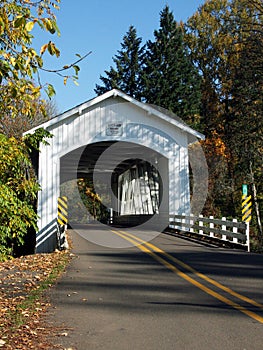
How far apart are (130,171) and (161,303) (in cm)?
2479

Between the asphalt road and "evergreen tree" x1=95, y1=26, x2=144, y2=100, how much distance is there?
38.1m

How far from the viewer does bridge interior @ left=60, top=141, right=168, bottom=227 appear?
23875 mm

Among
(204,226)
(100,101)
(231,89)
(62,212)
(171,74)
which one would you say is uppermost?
(171,74)

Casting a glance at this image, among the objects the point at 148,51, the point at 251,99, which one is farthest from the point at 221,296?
the point at 148,51

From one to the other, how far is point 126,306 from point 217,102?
1379 inches

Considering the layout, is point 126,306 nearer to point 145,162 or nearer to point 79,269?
point 79,269

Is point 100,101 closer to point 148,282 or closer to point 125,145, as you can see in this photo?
point 125,145

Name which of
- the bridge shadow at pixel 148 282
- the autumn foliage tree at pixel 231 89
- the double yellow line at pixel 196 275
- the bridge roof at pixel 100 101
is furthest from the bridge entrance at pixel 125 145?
the bridge shadow at pixel 148 282

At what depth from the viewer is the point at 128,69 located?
5053 cm

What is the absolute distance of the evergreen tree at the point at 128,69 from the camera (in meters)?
49.2

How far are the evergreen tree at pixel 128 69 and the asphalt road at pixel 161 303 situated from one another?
125ft

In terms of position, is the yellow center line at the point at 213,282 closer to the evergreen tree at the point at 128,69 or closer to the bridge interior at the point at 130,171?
the bridge interior at the point at 130,171

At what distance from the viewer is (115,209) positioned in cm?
4000

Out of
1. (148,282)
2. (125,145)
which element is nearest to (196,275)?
(148,282)
